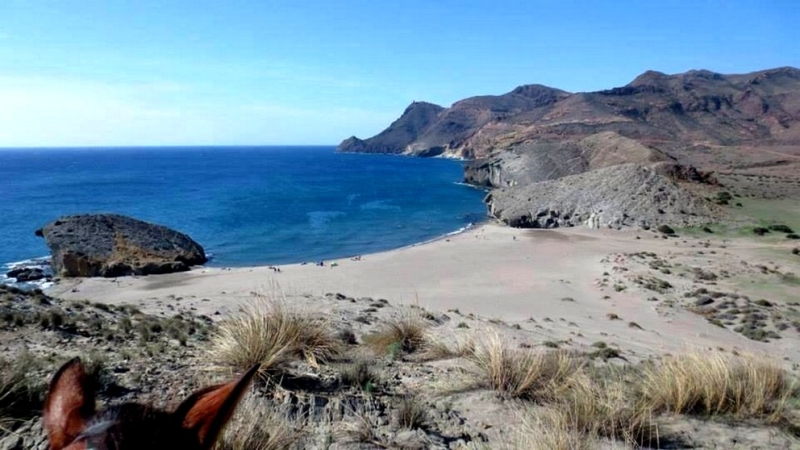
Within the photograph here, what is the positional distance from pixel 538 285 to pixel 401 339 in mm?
19923

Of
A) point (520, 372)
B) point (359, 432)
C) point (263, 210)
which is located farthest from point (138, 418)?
point (263, 210)

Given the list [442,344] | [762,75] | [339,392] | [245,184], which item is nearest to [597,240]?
[442,344]

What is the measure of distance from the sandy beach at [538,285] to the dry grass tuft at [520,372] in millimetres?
6040

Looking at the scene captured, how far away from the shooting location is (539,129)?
119m

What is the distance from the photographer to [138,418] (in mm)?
1169

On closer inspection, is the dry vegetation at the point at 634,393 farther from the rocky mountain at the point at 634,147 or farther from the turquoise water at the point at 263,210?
the rocky mountain at the point at 634,147

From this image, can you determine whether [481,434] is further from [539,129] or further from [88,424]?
[539,129]

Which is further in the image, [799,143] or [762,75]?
[762,75]

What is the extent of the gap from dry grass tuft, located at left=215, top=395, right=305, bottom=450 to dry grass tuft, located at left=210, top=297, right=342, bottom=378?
4.09 feet

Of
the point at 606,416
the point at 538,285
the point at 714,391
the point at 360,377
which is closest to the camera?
the point at 606,416

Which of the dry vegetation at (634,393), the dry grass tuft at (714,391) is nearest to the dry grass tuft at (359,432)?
the dry vegetation at (634,393)

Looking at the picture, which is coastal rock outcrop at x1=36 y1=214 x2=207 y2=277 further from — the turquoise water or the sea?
the turquoise water

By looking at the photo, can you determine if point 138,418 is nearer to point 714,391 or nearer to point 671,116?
point 714,391

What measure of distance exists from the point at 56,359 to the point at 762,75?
8035 inches
